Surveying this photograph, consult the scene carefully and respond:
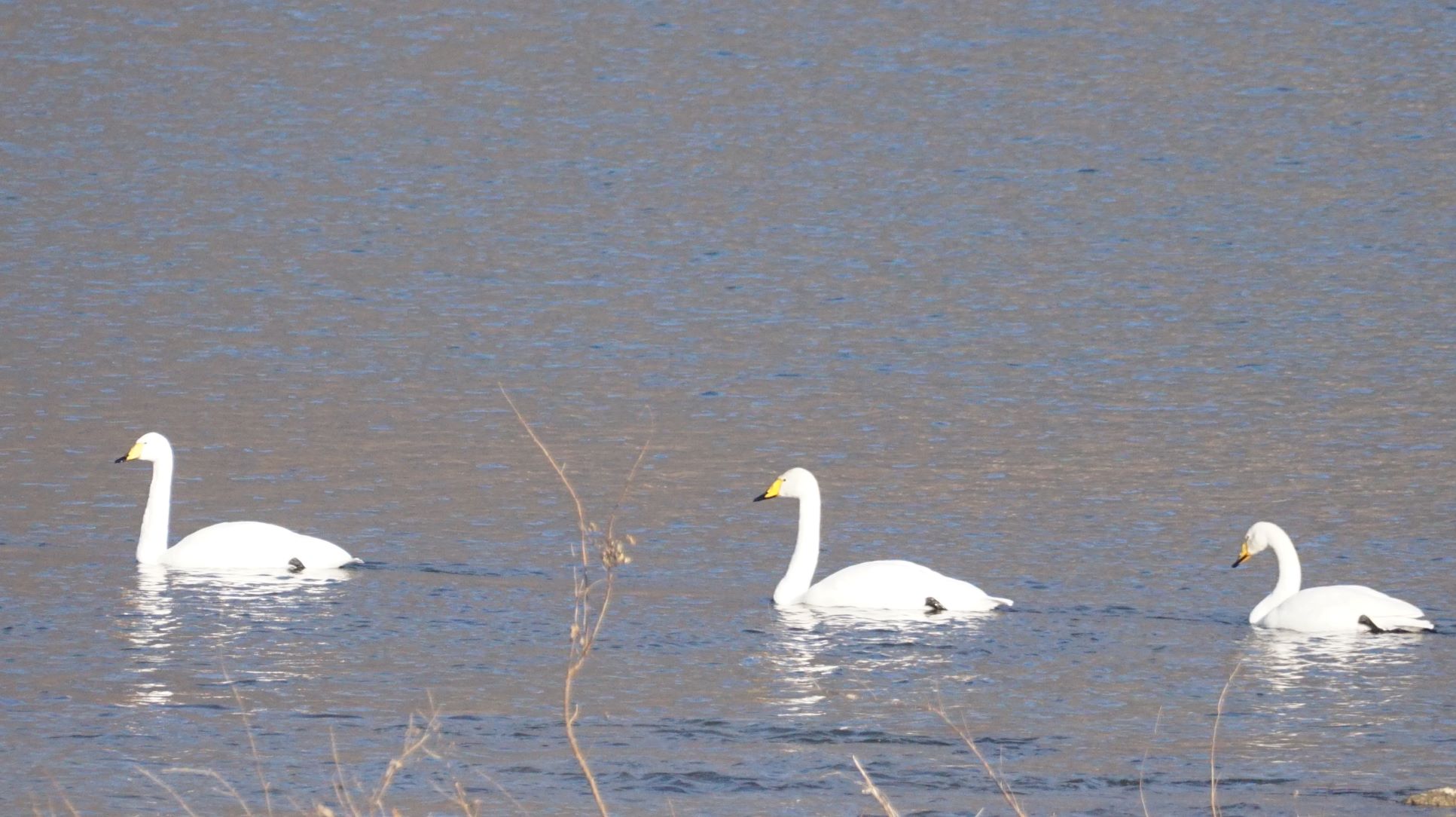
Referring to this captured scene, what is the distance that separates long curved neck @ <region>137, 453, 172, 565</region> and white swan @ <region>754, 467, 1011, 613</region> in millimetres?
3346

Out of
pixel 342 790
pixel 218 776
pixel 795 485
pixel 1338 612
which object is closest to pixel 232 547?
pixel 795 485

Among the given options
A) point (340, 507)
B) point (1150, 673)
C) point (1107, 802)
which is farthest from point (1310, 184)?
point (1107, 802)

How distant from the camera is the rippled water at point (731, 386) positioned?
963 centimetres

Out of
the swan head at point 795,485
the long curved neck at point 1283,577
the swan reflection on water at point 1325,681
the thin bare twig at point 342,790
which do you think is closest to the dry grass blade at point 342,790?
the thin bare twig at point 342,790

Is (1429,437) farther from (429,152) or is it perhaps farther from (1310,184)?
(429,152)

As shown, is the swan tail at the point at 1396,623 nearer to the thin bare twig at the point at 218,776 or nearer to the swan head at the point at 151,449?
the thin bare twig at the point at 218,776

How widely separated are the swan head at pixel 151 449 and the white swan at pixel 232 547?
0.21 metres

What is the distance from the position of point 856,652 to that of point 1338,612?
90.4 inches

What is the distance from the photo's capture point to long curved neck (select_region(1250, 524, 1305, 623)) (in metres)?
11.8

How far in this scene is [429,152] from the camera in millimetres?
30750

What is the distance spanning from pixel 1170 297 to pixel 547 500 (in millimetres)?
9045

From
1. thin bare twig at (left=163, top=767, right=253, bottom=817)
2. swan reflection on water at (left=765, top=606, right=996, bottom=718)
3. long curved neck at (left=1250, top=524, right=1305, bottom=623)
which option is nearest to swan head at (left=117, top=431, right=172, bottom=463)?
swan reflection on water at (left=765, top=606, right=996, bottom=718)

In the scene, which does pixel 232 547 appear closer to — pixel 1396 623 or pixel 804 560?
pixel 804 560

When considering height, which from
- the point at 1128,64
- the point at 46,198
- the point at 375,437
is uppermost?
the point at 1128,64
